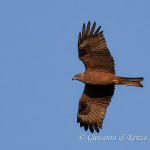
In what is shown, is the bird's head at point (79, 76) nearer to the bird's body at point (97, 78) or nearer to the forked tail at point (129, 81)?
the bird's body at point (97, 78)

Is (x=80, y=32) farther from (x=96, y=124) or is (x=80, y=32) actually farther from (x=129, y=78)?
(x=96, y=124)

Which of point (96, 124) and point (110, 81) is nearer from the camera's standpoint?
point (110, 81)

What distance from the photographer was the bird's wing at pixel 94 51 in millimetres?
14031

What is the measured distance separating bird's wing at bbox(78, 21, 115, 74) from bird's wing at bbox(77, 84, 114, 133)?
0.93 metres

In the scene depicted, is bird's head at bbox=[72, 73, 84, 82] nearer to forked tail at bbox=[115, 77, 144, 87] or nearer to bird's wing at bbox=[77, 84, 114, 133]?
bird's wing at bbox=[77, 84, 114, 133]

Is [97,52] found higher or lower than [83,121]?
higher

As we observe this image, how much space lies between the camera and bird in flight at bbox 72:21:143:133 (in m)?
14.0

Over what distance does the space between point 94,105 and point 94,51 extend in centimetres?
230

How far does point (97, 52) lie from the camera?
1416 cm

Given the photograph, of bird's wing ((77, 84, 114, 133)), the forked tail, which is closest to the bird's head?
bird's wing ((77, 84, 114, 133))

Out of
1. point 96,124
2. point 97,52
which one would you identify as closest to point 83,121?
point 96,124

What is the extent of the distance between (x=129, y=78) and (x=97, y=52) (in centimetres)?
157

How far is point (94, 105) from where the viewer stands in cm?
1512

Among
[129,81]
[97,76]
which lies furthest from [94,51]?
[129,81]
